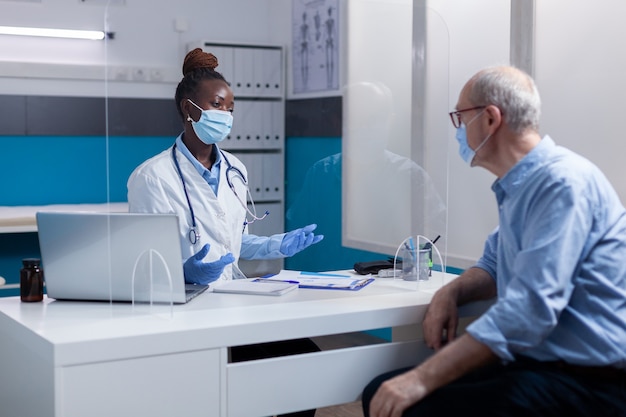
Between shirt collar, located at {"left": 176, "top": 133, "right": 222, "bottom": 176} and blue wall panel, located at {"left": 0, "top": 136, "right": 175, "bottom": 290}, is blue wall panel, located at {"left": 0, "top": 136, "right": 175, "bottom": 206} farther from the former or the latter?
shirt collar, located at {"left": 176, "top": 133, "right": 222, "bottom": 176}

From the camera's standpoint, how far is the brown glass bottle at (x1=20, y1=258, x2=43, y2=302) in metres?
2.08

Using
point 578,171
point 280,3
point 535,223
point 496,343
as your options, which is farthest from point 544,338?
point 280,3

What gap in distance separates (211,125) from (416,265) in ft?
2.34

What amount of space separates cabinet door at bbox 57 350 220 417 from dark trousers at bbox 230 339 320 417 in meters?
0.53

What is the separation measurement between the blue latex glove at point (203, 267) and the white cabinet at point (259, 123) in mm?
231

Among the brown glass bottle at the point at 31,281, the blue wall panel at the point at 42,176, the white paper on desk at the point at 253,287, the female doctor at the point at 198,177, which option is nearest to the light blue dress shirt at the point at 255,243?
the female doctor at the point at 198,177

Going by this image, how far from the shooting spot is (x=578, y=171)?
1828 mm

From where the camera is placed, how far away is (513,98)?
6.48 ft

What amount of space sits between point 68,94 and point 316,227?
9.78ft

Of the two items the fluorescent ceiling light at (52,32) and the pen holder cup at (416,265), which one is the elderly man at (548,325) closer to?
the pen holder cup at (416,265)

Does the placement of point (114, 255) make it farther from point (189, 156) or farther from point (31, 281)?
point (189, 156)

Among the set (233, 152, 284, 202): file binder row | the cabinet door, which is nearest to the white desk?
the cabinet door

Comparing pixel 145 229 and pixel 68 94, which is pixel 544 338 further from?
pixel 68 94

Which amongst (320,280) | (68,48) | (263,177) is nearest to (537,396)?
(320,280)
